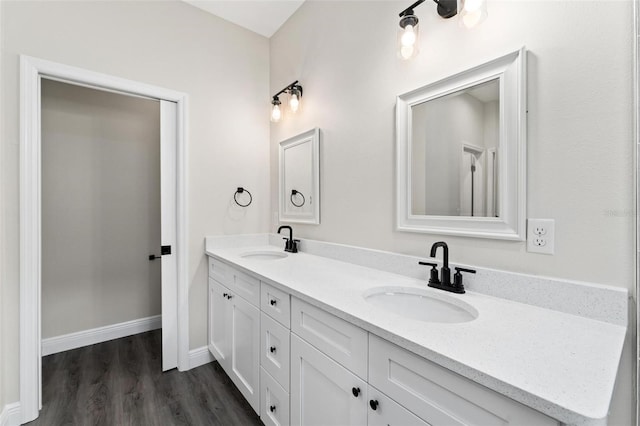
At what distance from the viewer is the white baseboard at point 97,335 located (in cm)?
231

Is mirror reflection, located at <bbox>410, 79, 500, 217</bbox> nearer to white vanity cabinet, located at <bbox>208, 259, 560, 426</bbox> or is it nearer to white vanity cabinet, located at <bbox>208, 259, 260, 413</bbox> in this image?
white vanity cabinet, located at <bbox>208, 259, 560, 426</bbox>

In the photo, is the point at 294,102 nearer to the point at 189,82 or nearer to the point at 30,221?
the point at 189,82

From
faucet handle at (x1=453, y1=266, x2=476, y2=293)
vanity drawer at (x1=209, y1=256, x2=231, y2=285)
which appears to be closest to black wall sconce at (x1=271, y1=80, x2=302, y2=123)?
vanity drawer at (x1=209, y1=256, x2=231, y2=285)

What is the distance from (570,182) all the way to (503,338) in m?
0.58

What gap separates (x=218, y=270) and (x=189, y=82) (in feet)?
4.67

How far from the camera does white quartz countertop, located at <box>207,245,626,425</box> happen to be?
52 cm

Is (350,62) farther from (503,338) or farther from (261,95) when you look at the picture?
(503,338)

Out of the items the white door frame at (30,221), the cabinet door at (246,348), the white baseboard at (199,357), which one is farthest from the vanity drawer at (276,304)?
the white door frame at (30,221)

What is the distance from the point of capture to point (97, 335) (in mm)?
2496

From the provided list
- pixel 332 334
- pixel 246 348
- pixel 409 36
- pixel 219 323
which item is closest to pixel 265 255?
pixel 219 323

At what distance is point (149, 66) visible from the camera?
200cm

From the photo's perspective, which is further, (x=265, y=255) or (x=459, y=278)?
(x=265, y=255)

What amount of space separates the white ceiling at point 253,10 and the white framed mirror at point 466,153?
4.67 feet

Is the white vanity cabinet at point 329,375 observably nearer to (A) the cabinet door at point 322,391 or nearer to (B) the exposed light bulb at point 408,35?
(A) the cabinet door at point 322,391
